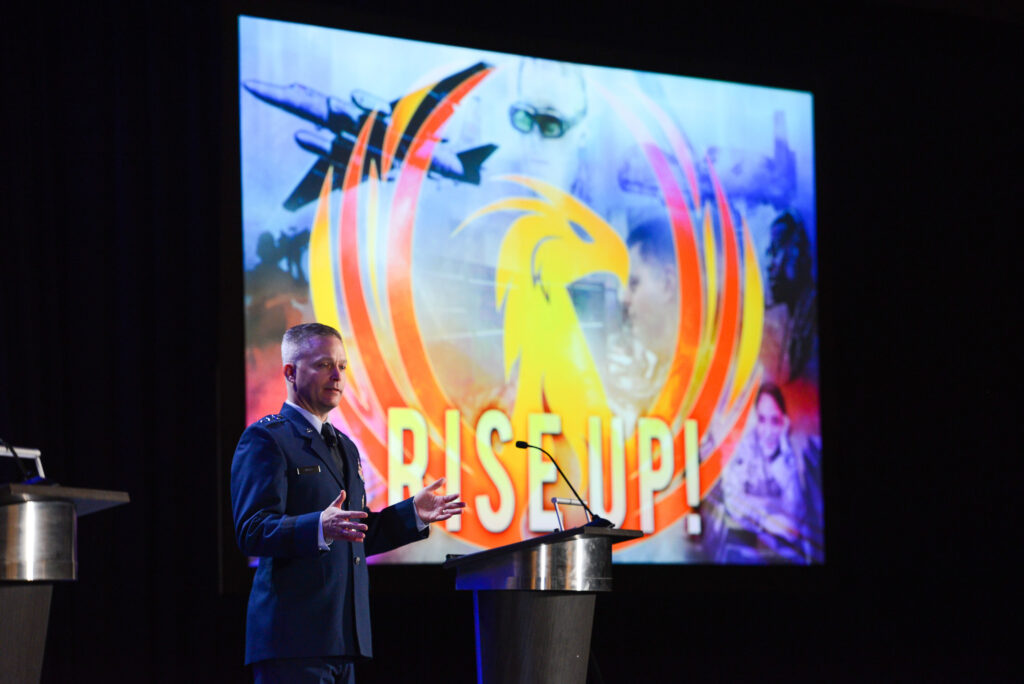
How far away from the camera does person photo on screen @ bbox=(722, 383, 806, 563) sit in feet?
16.4

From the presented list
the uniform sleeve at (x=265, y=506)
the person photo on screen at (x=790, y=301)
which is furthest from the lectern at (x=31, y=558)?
the person photo on screen at (x=790, y=301)

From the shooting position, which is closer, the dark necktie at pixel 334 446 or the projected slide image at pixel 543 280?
the dark necktie at pixel 334 446

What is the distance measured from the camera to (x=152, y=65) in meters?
4.52

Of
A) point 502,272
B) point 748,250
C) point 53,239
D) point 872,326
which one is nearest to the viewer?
point 53,239

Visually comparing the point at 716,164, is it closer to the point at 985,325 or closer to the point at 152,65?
the point at 985,325

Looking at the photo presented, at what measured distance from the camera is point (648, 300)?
504cm

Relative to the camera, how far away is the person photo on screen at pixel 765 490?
5004mm

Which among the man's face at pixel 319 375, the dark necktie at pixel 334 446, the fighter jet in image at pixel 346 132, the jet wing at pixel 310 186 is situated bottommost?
the dark necktie at pixel 334 446

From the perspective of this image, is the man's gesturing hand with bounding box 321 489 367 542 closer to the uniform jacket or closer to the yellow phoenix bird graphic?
the uniform jacket

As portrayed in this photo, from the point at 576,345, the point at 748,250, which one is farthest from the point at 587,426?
the point at 748,250

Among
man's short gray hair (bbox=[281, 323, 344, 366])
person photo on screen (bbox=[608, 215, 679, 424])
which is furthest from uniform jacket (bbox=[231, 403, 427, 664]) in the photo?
person photo on screen (bbox=[608, 215, 679, 424])

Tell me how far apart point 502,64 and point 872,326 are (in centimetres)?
237

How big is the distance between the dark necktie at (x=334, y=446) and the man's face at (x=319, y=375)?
0.04 m

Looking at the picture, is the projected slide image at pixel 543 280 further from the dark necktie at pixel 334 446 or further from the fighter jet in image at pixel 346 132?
the dark necktie at pixel 334 446
